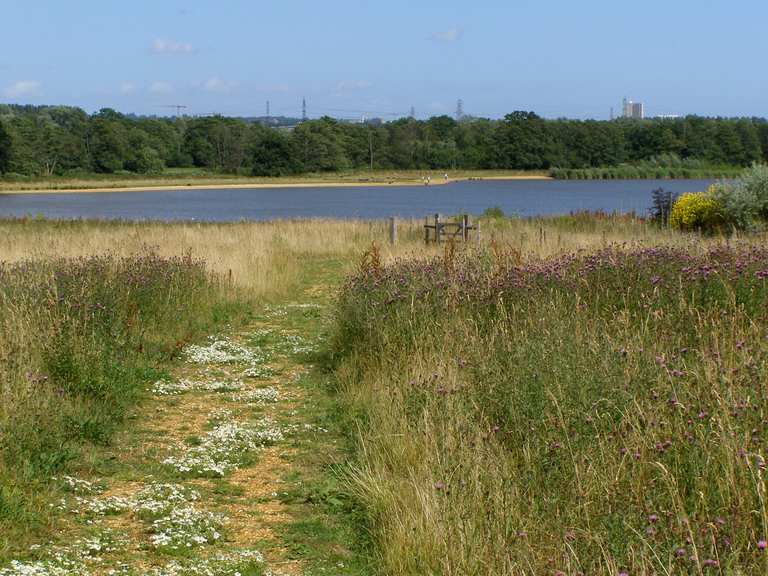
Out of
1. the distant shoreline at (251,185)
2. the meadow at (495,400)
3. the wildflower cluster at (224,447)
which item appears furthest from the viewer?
the distant shoreline at (251,185)

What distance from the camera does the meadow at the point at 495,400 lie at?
4.14 meters

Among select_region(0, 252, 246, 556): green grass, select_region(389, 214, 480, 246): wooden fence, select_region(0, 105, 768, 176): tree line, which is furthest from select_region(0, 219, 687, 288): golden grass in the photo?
select_region(0, 105, 768, 176): tree line

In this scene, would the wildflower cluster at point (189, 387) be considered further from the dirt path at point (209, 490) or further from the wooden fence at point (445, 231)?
the wooden fence at point (445, 231)

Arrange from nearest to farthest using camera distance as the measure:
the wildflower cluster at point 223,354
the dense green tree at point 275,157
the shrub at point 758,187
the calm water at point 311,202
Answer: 1. the wildflower cluster at point 223,354
2. the shrub at point 758,187
3. the calm water at point 311,202
4. the dense green tree at point 275,157

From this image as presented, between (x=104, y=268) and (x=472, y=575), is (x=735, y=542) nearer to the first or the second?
(x=472, y=575)

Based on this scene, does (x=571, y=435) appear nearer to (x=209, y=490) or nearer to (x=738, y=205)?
(x=209, y=490)

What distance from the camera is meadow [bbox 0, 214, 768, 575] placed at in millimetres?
4137

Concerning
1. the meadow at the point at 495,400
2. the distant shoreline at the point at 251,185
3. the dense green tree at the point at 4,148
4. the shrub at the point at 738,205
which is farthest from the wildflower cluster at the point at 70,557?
the dense green tree at the point at 4,148

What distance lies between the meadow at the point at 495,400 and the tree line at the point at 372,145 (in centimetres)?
10256

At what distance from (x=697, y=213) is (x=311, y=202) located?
2341 inches

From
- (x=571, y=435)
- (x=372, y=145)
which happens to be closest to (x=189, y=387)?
(x=571, y=435)

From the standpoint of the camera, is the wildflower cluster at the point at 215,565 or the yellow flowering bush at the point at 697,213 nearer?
the wildflower cluster at the point at 215,565

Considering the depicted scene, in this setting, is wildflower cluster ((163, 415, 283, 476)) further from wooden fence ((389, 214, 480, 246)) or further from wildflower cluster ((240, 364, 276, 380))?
wooden fence ((389, 214, 480, 246))

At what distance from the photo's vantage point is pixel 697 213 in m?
23.3
